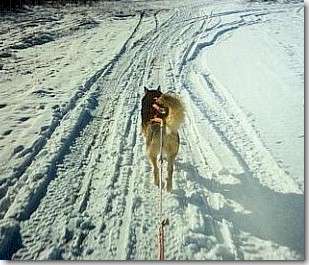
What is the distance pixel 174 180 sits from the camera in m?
2.09

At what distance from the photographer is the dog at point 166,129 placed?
2.02m

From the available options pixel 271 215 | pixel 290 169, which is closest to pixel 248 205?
pixel 271 215

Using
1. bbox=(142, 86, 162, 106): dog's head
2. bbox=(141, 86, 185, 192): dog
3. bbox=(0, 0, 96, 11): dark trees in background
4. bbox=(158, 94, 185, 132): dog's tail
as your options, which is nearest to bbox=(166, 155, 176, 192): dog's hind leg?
bbox=(141, 86, 185, 192): dog

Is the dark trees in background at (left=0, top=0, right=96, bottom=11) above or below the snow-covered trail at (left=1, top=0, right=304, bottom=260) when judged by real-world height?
above

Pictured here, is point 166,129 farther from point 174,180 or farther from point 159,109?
point 174,180

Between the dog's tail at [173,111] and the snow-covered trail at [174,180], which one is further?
the dog's tail at [173,111]

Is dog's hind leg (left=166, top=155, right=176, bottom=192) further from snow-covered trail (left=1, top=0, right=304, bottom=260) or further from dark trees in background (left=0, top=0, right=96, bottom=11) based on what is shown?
dark trees in background (left=0, top=0, right=96, bottom=11)

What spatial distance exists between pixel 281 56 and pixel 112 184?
1004 mm

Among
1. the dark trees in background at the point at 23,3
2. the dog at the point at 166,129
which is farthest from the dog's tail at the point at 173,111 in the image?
the dark trees in background at the point at 23,3

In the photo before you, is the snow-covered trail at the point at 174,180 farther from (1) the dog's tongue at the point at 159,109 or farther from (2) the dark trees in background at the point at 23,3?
(2) the dark trees in background at the point at 23,3

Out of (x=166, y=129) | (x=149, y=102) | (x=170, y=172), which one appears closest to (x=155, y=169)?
(x=170, y=172)

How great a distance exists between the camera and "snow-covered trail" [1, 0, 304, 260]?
1.84m

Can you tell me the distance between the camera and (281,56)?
227 centimetres

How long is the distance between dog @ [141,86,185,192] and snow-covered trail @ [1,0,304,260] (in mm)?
77
